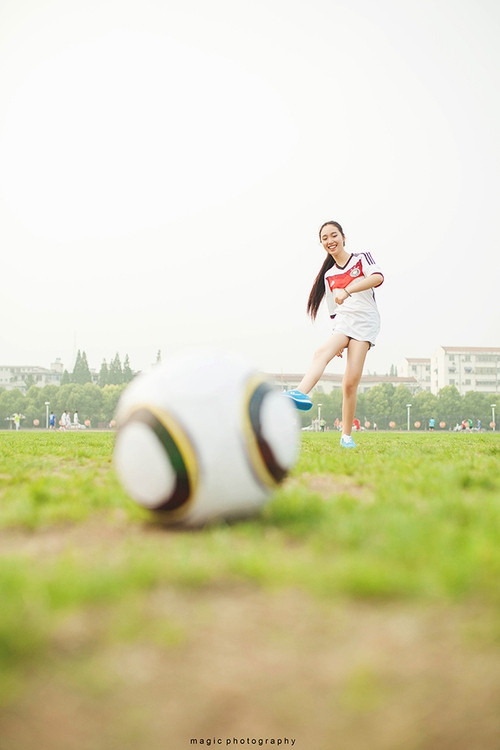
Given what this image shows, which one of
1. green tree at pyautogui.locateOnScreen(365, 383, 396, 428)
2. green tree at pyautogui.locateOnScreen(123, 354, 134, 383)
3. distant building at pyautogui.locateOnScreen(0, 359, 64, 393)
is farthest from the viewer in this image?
distant building at pyautogui.locateOnScreen(0, 359, 64, 393)

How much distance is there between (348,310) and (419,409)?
94437 millimetres

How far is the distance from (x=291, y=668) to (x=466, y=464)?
5.58 m

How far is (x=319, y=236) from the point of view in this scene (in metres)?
9.82

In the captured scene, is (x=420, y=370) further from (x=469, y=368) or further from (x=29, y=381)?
(x=29, y=381)

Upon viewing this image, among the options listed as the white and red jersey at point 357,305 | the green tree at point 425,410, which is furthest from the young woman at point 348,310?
the green tree at point 425,410

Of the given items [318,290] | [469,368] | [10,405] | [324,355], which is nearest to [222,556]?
[324,355]

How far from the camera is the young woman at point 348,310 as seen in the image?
9367 millimetres

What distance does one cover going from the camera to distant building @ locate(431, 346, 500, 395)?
5187 inches

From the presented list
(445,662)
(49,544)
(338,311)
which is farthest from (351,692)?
(338,311)

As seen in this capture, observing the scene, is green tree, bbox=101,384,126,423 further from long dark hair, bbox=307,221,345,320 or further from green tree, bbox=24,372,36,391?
long dark hair, bbox=307,221,345,320

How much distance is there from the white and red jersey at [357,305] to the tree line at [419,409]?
91.0 meters

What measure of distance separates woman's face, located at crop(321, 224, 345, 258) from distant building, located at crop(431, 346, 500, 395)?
415ft

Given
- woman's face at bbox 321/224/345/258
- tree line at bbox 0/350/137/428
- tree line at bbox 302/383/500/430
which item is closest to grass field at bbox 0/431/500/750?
woman's face at bbox 321/224/345/258

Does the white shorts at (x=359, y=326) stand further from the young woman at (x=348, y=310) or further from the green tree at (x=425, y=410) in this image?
the green tree at (x=425, y=410)
